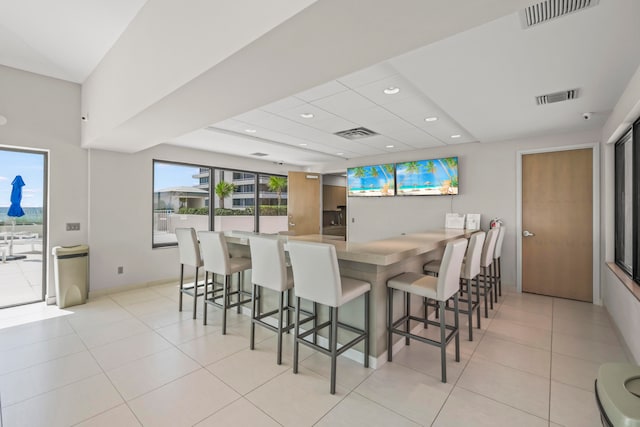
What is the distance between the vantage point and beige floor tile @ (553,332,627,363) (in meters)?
2.64

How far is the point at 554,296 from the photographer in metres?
4.48

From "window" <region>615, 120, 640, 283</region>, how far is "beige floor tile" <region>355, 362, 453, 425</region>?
7.51 feet

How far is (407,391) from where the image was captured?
2176 millimetres

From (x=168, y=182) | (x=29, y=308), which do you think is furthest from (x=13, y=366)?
(x=168, y=182)

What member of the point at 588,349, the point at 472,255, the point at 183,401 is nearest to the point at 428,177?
the point at 472,255

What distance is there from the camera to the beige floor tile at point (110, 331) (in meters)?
3.00

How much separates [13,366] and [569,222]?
6.76 meters

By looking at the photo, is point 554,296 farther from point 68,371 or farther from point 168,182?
point 168,182

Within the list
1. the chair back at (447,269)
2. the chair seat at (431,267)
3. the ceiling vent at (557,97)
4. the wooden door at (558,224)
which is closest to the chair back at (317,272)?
the chair back at (447,269)

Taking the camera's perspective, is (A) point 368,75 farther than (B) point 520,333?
No

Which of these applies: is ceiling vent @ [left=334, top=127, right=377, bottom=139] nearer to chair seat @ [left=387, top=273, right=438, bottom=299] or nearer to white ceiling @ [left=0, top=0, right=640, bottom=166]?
white ceiling @ [left=0, top=0, right=640, bottom=166]

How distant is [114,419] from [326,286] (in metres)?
1.62

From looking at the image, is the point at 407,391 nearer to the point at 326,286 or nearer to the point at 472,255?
the point at 326,286

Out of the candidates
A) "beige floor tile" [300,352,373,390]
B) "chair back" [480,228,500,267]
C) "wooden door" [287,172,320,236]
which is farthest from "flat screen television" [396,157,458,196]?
"beige floor tile" [300,352,373,390]
